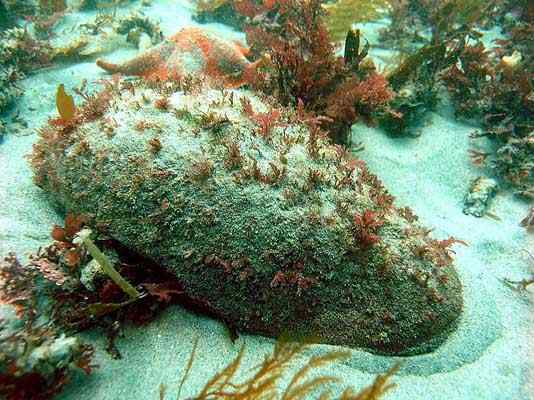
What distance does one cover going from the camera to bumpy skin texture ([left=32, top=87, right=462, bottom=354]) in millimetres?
2906

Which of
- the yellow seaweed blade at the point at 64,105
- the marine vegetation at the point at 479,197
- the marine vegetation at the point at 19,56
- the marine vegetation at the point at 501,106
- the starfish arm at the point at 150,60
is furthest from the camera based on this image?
the marine vegetation at the point at 19,56

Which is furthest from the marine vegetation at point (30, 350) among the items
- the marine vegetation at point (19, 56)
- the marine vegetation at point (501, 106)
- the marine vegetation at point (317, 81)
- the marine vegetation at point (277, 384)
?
the marine vegetation at point (501, 106)

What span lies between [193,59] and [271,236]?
385 cm

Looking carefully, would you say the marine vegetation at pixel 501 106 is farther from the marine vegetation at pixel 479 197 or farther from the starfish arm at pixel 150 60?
the starfish arm at pixel 150 60

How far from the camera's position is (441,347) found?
10.0 feet

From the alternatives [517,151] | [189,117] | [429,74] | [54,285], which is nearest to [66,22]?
[189,117]

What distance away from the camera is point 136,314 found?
314cm

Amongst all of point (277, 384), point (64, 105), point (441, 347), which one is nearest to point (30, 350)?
point (277, 384)

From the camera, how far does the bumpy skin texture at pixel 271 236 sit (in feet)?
9.53

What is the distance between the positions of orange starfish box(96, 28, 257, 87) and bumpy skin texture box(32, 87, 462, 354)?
2437 millimetres

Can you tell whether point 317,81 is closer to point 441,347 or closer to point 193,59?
point 193,59

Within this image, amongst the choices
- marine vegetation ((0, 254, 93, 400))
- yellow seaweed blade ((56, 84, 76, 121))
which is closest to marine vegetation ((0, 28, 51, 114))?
yellow seaweed blade ((56, 84, 76, 121))

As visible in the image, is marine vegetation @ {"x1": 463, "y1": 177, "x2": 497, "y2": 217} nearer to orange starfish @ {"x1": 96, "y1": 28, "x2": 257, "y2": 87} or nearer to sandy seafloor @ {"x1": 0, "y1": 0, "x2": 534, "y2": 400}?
sandy seafloor @ {"x1": 0, "y1": 0, "x2": 534, "y2": 400}

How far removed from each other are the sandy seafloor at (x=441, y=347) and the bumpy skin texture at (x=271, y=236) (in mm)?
232
